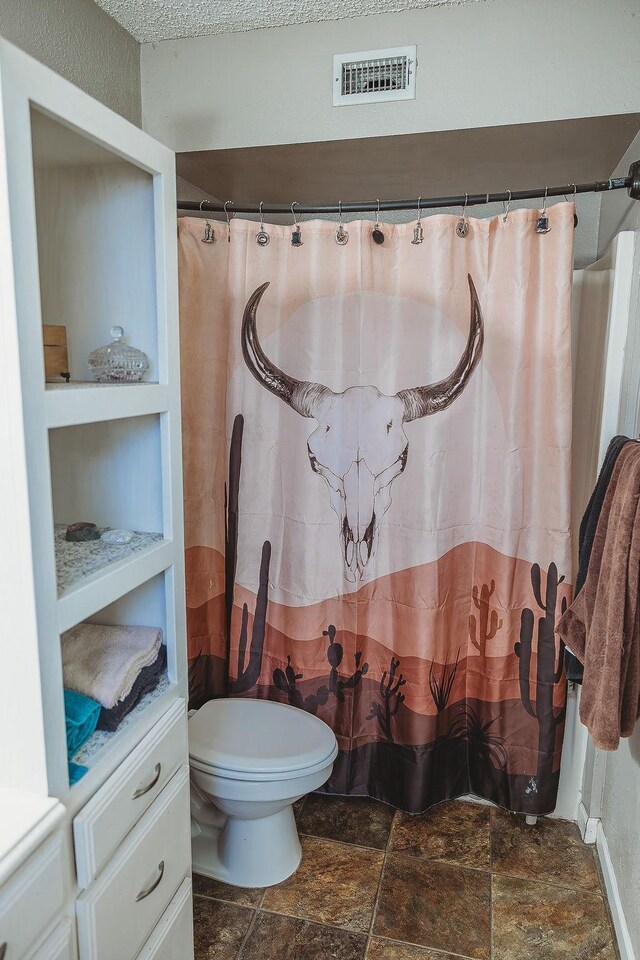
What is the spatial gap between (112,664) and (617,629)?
1.00m

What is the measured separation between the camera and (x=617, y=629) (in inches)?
53.4

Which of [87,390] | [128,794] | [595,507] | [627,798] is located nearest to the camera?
[87,390]

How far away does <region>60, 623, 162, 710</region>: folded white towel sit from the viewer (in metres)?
1.31

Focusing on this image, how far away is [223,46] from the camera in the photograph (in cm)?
202

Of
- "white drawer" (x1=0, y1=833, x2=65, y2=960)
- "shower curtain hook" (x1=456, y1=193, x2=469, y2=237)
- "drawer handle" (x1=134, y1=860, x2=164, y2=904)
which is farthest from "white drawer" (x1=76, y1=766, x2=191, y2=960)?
"shower curtain hook" (x1=456, y1=193, x2=469, y2=237)

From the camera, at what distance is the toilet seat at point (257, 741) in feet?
6.07

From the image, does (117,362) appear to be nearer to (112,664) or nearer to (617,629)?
(112,664)

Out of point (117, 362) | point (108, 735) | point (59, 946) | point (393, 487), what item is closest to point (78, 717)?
point (108, 735)

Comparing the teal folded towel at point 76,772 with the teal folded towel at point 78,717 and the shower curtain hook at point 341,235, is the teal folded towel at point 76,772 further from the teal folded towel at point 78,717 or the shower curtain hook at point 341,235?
the shower curtain hook at point 341,235

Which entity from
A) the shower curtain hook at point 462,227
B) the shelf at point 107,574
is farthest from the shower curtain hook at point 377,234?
the shelf at point 107,574

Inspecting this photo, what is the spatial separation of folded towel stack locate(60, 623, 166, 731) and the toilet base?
0.77 metres

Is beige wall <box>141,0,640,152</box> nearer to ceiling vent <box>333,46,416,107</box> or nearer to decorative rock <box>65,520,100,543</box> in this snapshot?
ceiling vent <box>333,46,416,107</box>

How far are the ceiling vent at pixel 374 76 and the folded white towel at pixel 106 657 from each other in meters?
1.55

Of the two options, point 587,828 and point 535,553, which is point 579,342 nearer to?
point 535,553
